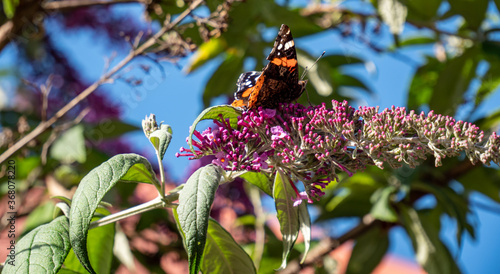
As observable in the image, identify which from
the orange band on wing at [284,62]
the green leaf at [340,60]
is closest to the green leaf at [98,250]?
the orange band on wing at [284,62]

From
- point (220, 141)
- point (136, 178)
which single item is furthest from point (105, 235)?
point (220, 141)

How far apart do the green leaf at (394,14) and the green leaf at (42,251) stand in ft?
2.75

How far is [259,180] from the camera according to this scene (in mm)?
736

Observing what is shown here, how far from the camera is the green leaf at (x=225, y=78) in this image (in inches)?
56.5

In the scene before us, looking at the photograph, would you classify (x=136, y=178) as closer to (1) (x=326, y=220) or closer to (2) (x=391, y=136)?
(2) (x=391, y=136)

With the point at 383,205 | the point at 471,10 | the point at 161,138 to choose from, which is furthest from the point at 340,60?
the point at 161,138

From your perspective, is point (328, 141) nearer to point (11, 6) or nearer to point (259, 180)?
point (259, 180)

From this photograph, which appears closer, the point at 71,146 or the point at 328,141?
the point at 328,141

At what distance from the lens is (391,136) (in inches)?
24.5

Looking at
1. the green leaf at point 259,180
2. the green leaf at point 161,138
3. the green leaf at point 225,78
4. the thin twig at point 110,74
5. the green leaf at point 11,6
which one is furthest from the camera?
the green leaf at point 225,78

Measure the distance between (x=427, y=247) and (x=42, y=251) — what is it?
2.92 feet

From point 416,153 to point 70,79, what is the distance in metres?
1.34

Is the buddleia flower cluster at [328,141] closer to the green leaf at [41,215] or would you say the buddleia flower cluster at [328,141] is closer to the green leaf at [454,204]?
the green leaf at [454,204]

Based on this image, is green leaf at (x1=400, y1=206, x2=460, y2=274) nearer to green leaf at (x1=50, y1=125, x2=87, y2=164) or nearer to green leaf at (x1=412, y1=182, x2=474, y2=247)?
green leaf at (x1=412, y1=182, x2=474, y2=247)
